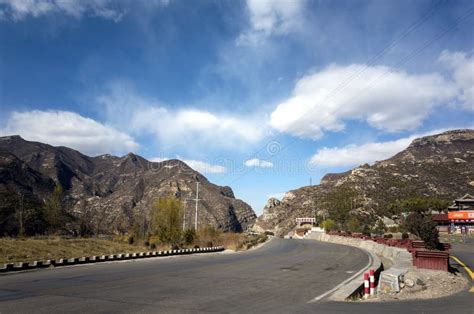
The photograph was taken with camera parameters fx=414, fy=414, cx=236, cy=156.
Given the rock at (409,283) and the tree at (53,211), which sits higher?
the tree at (53,211)

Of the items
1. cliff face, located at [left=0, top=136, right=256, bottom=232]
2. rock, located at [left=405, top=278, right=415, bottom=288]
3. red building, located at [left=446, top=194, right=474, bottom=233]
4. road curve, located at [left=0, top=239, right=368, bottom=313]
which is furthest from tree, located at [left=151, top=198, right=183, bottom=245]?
cliff face, located at [left=0, top=136, right=256, bottom=232]

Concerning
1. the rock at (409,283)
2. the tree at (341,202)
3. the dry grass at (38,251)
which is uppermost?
the tree at (341,202)

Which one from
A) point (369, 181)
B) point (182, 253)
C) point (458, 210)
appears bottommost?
point (182, 253)

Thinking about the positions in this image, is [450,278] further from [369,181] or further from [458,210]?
[369,181]

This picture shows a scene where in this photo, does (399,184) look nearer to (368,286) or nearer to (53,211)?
(53,211)

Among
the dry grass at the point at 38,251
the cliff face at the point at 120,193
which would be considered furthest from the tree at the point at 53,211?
the cliff face at the point at 120,193

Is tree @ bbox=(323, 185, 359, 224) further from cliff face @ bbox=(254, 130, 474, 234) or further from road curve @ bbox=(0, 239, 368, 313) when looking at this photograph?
road curve @ bbox=(0, 239, 368, 313)

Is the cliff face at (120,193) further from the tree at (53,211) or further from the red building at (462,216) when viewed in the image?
the red building at (462,216)

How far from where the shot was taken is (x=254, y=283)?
14180 mm

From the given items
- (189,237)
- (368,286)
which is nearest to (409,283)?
(368,286)

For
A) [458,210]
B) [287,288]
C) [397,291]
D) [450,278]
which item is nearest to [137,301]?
[287,288]

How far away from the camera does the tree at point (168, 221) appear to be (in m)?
48.9

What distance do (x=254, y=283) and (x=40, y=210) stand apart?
75.1m

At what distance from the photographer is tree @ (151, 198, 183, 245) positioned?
48.9 meters
